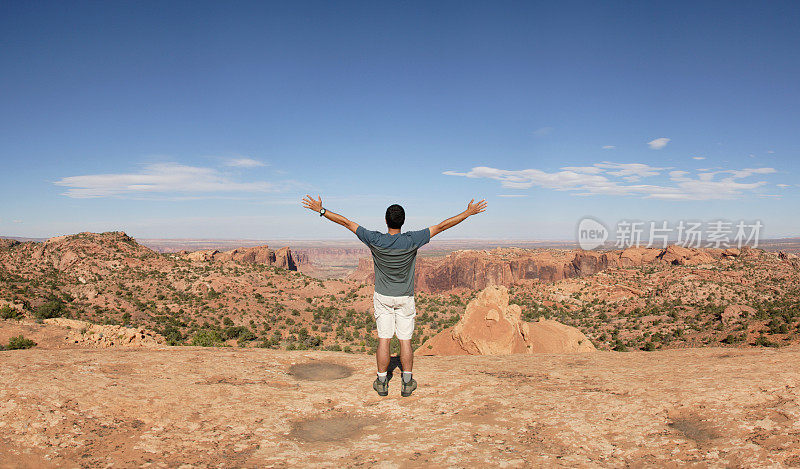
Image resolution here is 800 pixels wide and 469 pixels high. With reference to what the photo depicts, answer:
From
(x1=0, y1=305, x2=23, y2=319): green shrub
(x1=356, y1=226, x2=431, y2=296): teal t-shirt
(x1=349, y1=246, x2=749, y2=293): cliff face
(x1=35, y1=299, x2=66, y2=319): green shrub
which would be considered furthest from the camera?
(x1=349, y1=246, x2=749, y2=293): cliff face

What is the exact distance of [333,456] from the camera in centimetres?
390

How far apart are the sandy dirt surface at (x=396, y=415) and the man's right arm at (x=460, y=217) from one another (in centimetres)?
238

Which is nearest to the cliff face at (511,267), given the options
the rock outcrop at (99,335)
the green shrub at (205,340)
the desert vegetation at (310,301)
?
the desert vegetation at (310,301)

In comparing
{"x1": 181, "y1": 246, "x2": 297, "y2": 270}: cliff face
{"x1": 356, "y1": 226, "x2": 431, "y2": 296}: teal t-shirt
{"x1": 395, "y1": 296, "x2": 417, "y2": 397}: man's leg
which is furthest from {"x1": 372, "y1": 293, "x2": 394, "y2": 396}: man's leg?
{"x1": 181, "y1": 246, "x2": 297, "y2": 270}: cliff face

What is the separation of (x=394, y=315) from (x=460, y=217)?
5.62 ft

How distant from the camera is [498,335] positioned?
56.2 feet

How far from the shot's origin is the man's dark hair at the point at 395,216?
5594 mm

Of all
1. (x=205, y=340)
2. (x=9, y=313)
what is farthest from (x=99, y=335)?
(x=9, y=313)

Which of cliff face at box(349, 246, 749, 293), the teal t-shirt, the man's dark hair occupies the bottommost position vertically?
cliff face at box(349, 246, 749, 293)

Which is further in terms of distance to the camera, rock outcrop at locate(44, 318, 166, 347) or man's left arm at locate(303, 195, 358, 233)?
rock outcrop at locate(44, 318, 166, 347)

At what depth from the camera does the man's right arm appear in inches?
220

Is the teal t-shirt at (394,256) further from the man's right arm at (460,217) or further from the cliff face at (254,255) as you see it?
the cliff face at (254,255)

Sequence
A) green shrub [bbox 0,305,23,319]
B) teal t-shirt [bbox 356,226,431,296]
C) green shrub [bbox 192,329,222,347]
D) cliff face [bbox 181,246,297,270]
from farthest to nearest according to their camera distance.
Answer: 1. cliff face [bbox 181,246,297,270]
2. green shrub [bbox 0,305,23,319]
3. green shrub [bbox 192,329,222,347]
4. teal t-shirt [bbox 356,226,431,296]

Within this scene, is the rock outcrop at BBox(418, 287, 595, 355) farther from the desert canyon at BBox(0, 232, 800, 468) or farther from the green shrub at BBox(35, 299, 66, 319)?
the green shrub at BBox(35, 299, 66, 319)
